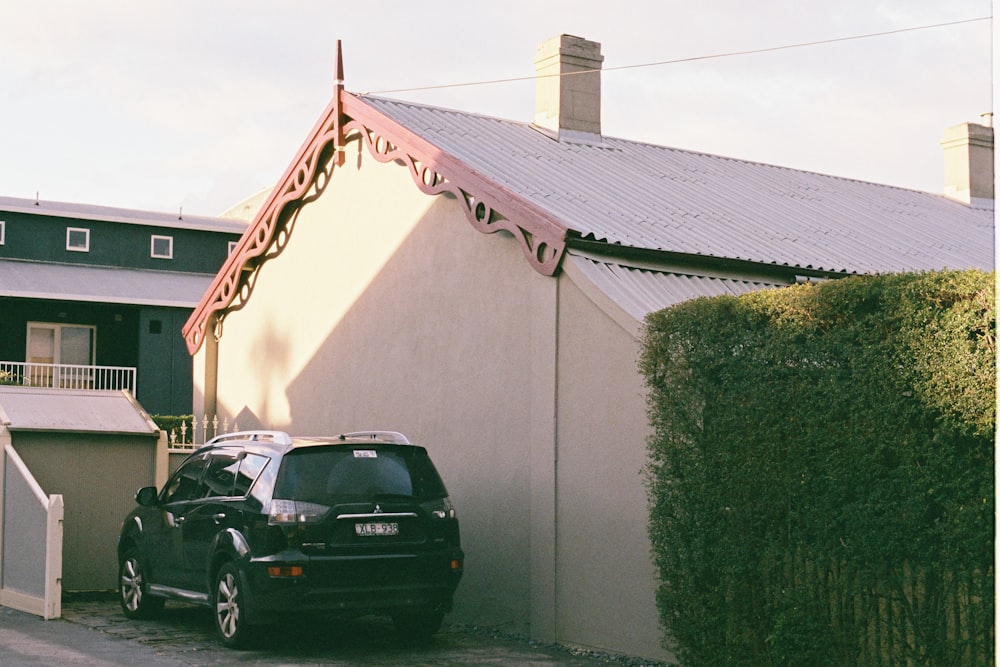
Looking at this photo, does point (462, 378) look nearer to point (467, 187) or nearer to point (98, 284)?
point (467, 187)

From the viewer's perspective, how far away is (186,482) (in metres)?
12.2

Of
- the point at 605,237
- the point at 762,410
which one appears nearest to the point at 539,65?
the point at 605,237

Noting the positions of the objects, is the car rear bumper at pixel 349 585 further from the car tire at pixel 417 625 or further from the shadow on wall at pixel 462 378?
the shadow on wall at pixel 462 378

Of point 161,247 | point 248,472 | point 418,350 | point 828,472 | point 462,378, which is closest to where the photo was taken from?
point 828,472

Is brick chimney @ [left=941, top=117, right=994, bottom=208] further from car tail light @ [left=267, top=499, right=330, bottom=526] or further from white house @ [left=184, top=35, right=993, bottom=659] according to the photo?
car tail light @ [left=267, top=499, right=330, bottom=526]

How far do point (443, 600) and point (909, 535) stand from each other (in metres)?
4.53

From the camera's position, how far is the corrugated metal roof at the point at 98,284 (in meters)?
32.3

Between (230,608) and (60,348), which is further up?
(60,348)

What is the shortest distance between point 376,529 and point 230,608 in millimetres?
1464

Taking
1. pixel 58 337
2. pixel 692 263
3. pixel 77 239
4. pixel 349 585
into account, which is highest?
pixel 77 239

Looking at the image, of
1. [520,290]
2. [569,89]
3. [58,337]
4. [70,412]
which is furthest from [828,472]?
[58,337]

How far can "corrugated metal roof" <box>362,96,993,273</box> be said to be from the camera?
13.5 metres

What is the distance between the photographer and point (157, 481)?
1500cm

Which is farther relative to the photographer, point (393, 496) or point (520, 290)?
point (520, 290)
